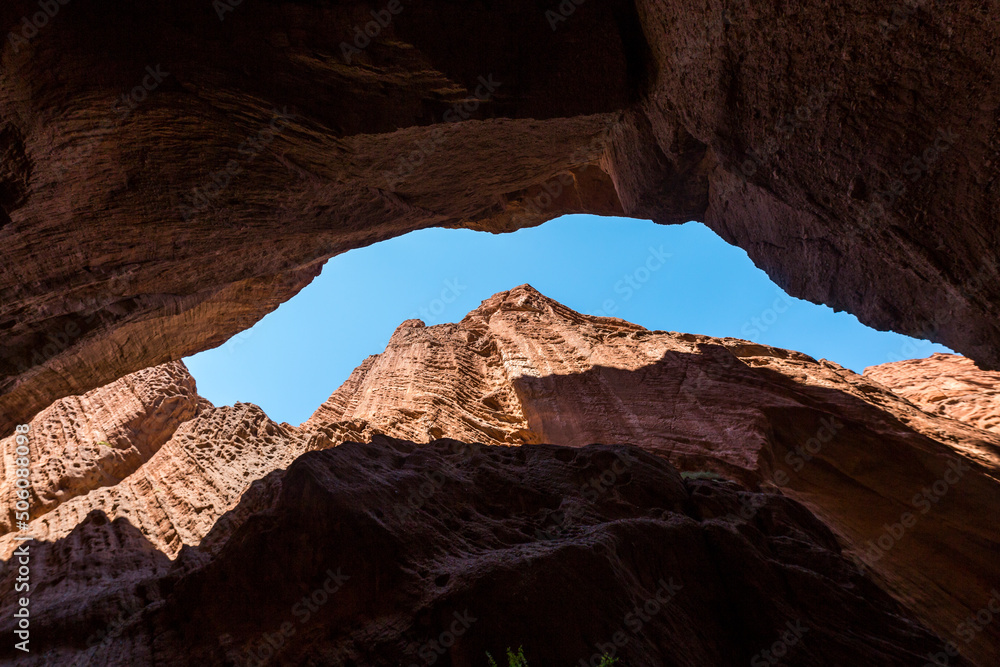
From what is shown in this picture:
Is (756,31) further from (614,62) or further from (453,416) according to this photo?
(453,416)

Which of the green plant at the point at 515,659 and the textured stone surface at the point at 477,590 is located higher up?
the textured stone surface at the point at 477,590

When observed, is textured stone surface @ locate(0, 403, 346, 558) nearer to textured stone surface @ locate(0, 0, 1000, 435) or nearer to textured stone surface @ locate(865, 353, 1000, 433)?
textured stone surface @ locate(0, 0, 1000, 435)

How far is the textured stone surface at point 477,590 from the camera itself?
4395 mm

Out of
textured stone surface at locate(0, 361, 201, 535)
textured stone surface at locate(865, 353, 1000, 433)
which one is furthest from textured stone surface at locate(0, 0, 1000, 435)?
textured stone surface at locate(865, 353, 1000, 433)

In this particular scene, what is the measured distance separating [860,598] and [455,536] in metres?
4.55

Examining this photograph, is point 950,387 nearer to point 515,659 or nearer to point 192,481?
point 515,659

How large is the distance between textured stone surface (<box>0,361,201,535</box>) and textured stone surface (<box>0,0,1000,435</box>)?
3479 mm

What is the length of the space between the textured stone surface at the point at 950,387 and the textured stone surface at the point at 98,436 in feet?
73.5

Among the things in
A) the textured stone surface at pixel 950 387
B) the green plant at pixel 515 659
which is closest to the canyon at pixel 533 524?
the green plant at pixel 515 659

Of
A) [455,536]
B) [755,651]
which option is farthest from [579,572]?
[755,651]

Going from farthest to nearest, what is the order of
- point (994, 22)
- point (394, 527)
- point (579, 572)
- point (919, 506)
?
point (919, 506) → point (394, 527) → point (579, 572) → point (994, 22)

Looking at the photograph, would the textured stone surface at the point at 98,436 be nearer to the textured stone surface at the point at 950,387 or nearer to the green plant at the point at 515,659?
the green plant at the point at 515,659

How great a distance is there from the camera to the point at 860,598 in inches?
213

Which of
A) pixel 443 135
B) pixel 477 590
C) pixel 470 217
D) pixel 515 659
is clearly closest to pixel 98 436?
pixel 470 217
